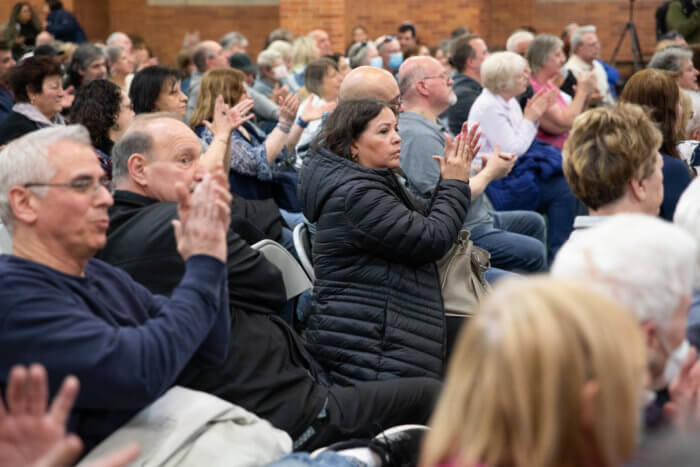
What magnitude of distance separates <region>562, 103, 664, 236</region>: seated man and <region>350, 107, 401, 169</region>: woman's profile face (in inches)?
30.3

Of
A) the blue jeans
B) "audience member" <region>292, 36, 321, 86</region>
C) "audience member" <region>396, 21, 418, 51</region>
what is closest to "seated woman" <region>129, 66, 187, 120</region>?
the blue jeans

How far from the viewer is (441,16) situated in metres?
12.9

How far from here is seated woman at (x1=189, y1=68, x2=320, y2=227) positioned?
4.71 metres

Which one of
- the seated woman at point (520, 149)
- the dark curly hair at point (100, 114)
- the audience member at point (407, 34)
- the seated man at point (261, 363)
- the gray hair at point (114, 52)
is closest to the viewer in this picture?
the seated man at point (261, 363)

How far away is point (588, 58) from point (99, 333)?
7246 millimetres

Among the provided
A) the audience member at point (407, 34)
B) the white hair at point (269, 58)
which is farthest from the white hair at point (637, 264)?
the audience member at point (407, 34)

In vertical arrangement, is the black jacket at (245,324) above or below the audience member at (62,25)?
above

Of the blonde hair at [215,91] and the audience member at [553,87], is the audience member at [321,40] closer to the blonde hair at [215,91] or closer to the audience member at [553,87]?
the audience member at [553,87]

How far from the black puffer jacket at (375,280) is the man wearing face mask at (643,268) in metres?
1.25

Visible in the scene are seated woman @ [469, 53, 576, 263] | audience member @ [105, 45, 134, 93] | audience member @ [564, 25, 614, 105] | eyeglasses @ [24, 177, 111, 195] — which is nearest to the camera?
eyeglasses @ [24, 177, 111, 195]

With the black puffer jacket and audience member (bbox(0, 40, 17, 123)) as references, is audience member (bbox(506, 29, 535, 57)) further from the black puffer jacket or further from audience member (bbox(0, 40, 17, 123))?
the black puffer jacket

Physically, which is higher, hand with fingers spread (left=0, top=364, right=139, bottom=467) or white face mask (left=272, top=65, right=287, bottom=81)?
hand with fingers spread (left=0, top=364, right=139, bottom=467)

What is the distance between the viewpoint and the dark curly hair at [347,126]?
3.11 metres

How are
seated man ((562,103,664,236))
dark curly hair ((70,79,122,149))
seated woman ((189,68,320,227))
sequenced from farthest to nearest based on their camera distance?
seated woman ((189,68,320,227)), dark curly hair ((70,79,122,149)), seated man ((562,103,664,236))
